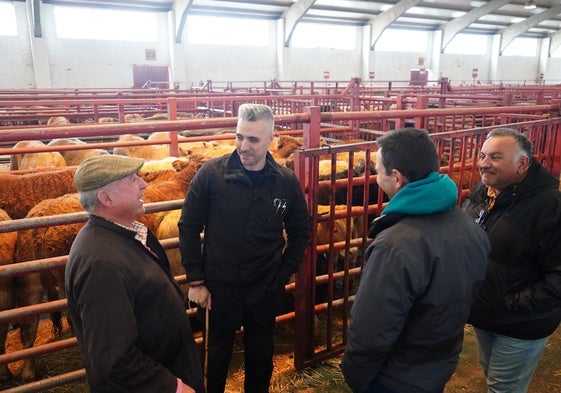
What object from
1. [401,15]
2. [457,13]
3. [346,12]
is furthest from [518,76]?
[346,12]

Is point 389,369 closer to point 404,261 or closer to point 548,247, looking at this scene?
point 404,261

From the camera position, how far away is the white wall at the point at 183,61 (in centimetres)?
1972

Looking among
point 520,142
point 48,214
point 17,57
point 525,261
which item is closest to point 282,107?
point 48,214

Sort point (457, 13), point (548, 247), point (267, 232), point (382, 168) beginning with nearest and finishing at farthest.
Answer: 1. point (382, 168)
2. point (548, 247)
3. point (267, 232)
4. point (457, 13)

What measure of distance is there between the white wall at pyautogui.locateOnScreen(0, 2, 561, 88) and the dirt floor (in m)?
19.6

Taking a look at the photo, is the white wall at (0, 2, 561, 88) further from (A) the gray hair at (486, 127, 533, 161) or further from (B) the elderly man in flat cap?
(A) the gray hair at (486, 127, 533, 161)

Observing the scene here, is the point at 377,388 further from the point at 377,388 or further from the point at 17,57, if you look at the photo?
the point at 17,57

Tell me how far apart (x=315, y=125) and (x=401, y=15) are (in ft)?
87.1

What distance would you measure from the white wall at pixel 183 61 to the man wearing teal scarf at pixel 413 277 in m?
22.1

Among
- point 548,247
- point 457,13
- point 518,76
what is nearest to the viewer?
point 548,247

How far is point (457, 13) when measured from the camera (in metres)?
28.4

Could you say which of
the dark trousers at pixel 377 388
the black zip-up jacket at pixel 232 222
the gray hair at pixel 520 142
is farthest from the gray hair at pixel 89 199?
the gray hair at pixel 520 142

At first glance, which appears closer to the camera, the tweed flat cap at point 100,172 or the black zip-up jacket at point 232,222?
the tweed flat cap at point 100,172

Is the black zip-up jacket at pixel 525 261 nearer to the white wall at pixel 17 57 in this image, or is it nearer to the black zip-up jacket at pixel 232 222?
the black zip-up jacket at pixel 232 222
